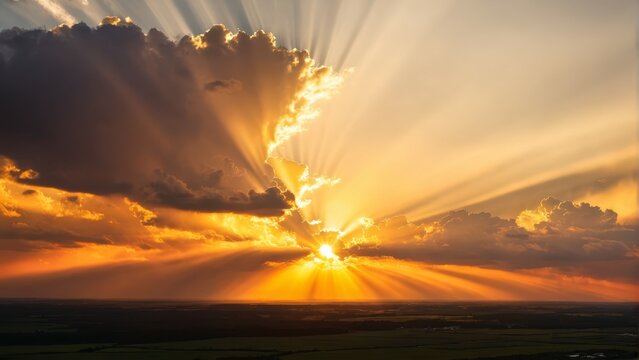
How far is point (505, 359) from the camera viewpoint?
11088cm

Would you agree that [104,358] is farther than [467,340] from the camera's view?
No

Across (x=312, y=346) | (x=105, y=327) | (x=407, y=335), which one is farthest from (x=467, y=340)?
(x=105, y=327)

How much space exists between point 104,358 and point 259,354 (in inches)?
1194

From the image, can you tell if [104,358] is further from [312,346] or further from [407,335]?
[407,335]

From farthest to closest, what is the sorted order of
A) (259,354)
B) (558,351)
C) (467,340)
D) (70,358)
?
(467,340), (558,351), (259,354), (70,358)

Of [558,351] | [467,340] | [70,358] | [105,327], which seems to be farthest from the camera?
[105,327]

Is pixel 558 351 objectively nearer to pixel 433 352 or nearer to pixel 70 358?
pixel 433 352

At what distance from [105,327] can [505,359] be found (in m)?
133

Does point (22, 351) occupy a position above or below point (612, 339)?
above

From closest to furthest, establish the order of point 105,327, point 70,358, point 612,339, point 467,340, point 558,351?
point 70,358, point 558,351, point 467,340, point 612,339, point 105,327

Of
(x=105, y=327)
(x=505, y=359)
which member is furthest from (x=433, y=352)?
(x=105, y=327)

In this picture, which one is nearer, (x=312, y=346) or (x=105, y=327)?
(x=312, y=346)

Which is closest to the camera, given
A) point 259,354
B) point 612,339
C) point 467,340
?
point 259,354

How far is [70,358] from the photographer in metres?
106
